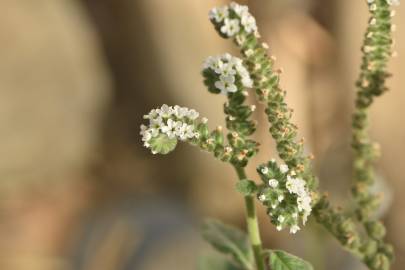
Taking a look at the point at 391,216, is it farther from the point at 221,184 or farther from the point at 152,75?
the point at 152,75

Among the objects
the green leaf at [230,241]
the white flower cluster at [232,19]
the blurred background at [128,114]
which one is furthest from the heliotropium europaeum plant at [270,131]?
the blurred background at [128,114]

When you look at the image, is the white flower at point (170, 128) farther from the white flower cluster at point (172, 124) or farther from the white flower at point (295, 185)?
the white flower at point (295, 185)

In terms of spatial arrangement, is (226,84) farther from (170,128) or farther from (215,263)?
(215,263)

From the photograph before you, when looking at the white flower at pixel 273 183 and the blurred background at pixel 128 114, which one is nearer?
the white flower at pixel 273 183

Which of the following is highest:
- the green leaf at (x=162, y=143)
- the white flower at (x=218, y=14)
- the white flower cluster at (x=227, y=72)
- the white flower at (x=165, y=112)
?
the white flower at (x=218, y=14)

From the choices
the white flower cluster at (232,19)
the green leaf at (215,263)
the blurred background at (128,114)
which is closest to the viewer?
the white flower cluster at (232,19)

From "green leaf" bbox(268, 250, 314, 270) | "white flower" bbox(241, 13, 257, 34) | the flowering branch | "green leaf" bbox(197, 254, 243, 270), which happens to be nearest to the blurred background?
"green leaf" bbox(197, 254, 243, 270)

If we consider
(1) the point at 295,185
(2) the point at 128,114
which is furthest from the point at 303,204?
(2) the point at 128,114

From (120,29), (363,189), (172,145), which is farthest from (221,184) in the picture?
(172,145)
